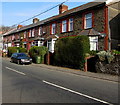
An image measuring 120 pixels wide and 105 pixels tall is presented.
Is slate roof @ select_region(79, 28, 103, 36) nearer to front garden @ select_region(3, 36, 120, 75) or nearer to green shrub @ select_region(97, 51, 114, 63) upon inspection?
front garden @ select_region(3, 36, 120, 75)

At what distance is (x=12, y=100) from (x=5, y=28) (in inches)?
2904

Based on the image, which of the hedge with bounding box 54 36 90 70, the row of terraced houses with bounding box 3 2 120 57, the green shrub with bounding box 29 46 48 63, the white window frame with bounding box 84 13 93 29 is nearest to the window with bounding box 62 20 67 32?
the row of terraced houses with bounding box 3 2 120 57

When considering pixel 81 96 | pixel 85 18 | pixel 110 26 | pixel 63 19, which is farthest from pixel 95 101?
pixel 63 19

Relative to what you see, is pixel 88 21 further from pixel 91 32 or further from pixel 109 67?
pixel 109 67

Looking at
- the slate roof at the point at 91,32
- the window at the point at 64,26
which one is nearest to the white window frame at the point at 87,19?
the slate roof at the point at 91,32

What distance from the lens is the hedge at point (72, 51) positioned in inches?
550

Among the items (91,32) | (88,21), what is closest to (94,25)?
(91,32)

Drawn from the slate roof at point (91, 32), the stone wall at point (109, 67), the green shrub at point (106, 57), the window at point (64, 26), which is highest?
the window at point (64, 26)

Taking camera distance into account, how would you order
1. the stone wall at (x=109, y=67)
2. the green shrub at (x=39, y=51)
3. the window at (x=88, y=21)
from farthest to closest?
the green shrub at (x=39, y=51) < the window at (x=88, y=21) < the stone wall at (x=109, y=67)

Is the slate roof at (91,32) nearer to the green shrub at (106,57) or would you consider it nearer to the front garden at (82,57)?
the front garden at (82,57)

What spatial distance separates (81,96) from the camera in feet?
18.9

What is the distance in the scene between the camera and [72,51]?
15.0 metres

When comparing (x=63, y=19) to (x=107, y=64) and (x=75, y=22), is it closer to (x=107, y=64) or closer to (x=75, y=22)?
(x=75, y=22)

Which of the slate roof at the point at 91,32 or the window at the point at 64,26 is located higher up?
the window at the point at 64,26
